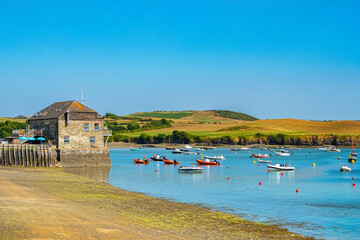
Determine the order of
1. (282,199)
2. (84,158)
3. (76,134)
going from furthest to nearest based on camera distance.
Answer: (84,158) < (76,134) < (282,199)

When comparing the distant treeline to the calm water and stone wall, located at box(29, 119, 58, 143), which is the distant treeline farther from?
the calm water

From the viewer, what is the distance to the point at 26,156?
68250 mm

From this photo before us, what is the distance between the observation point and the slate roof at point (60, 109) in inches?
2832

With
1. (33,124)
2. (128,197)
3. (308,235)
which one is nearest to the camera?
Result: (308,235)

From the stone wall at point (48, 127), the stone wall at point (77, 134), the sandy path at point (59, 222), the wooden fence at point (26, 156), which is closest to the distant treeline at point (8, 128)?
the stone wall at point (48, 127)

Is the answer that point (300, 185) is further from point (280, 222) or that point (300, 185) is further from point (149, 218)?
point (149, 218)

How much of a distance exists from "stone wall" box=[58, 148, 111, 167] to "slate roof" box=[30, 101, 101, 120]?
20.1 feet

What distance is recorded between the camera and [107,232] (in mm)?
22609

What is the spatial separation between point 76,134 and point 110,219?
46.5m

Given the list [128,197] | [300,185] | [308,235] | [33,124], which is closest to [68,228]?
[308,235]

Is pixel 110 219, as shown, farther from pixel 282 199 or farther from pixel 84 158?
pixel 84 158

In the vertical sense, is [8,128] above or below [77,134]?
above

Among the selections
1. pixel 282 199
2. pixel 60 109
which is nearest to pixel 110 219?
pixel 282 199

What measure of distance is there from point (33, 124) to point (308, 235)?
6183 cm
